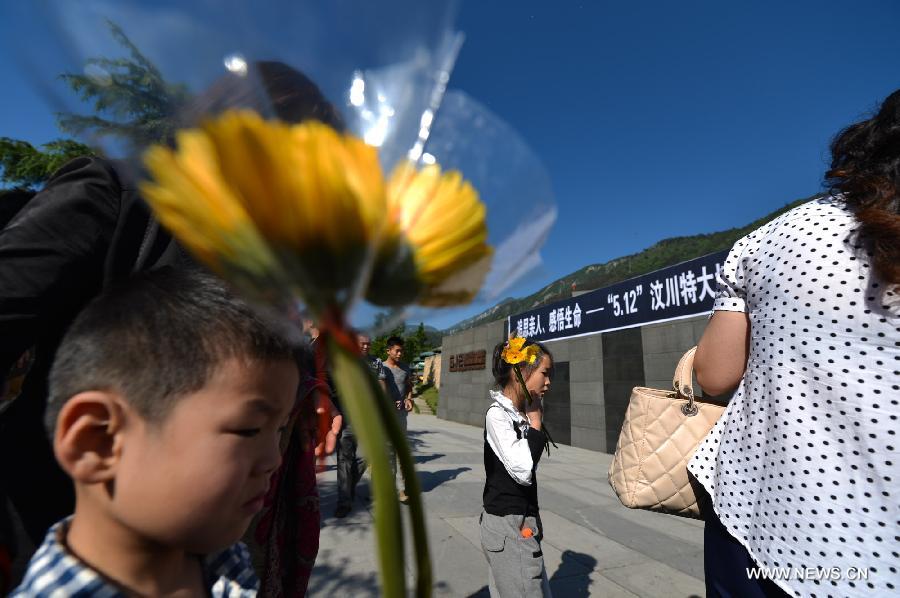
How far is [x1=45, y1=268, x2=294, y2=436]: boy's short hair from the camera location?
761 mm

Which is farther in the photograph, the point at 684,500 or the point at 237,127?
the point at 684,500

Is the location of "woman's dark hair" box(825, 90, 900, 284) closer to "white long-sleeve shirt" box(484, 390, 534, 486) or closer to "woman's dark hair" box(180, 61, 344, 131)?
"woman's dark hair" box(180, 61, 344, 131)

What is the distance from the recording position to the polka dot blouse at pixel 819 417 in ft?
3.46

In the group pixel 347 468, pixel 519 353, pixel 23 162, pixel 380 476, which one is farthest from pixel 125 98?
pixel 23 162

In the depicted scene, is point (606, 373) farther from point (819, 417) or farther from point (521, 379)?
point (819, 417)

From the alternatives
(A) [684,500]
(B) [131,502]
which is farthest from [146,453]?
(A) [684,500]

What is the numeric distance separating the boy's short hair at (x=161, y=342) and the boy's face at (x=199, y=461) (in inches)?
0.9

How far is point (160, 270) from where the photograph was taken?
0.84 meters

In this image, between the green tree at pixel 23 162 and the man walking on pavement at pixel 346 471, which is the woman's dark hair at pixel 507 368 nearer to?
the man walking on pavement at pixel 346 471

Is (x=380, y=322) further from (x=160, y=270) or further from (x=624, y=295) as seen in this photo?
(x=624, y=295)

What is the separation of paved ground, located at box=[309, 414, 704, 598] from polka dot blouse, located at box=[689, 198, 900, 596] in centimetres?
154

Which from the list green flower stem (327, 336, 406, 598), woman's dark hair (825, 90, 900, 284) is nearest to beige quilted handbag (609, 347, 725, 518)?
woman's dark hair (825, 90, 900, 284)

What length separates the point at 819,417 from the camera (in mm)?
1140

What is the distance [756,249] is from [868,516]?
0.64 m
